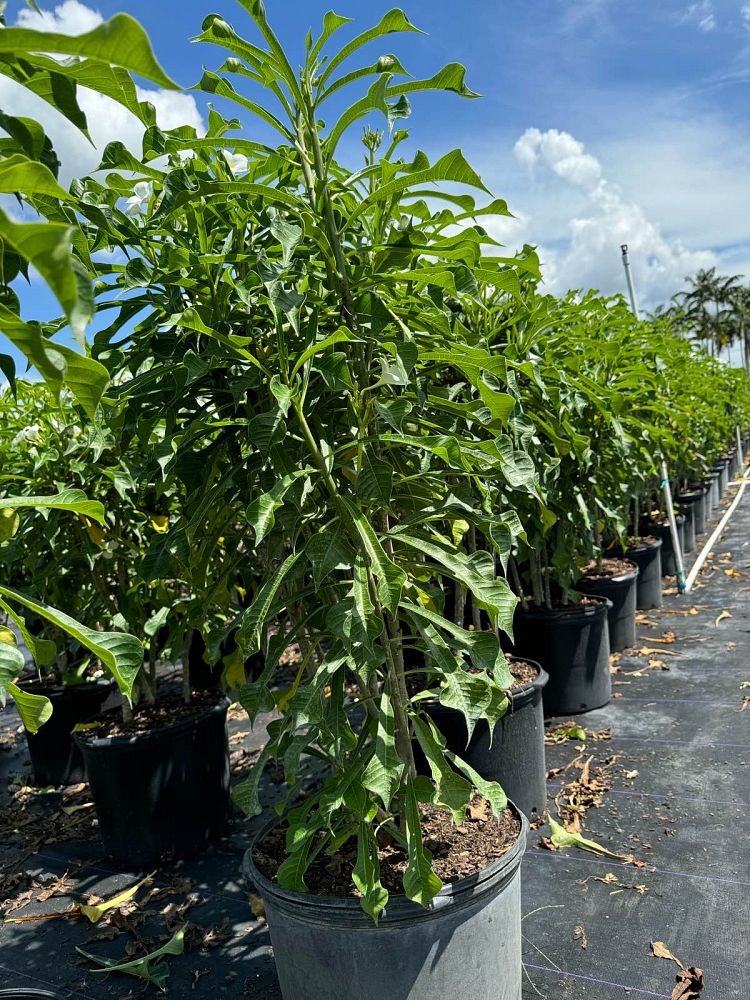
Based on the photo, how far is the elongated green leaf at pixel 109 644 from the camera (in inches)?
33.5

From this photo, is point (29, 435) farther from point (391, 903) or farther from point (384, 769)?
point (391, 903)

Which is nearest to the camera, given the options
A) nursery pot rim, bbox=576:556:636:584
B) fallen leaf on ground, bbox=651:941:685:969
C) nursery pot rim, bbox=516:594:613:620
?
fallen leaf on ground, bbox=651:941:685:969

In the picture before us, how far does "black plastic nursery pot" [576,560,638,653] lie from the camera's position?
432 centimetres

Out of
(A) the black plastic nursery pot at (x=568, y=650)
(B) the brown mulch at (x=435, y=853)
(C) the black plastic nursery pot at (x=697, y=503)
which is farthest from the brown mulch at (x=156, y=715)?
(C) the black plastic nursery pot at (x=697, y=503)

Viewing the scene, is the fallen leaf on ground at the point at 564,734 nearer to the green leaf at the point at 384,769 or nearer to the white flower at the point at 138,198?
the green leaf at the point at 384,769

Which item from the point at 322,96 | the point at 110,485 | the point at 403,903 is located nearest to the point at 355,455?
the point at 322,96

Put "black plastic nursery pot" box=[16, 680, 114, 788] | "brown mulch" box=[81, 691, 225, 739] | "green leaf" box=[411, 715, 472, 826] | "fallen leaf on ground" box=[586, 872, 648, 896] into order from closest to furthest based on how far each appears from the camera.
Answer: "green leaf" box=[411, 715, 472, 826], "fallen leaf on ground" box=[586, 872, 648, 896], "brown mulch" box=[81, 691, 225, 739], "black plastic nursery pot" box=[16, 680, 114, 788]

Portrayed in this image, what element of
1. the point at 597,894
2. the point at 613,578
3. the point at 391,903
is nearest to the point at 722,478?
the point at 613,578

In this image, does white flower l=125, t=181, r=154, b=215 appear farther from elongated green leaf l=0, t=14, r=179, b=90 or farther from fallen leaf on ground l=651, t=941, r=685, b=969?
fallen leaf on ground l=651, t=941, r=685, b=969

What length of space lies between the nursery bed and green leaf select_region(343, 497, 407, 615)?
4.08ft

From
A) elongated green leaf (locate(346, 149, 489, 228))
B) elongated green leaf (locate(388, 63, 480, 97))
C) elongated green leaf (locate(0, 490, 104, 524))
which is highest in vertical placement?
elongated green leaf (locate(388, 63, 480, 97))

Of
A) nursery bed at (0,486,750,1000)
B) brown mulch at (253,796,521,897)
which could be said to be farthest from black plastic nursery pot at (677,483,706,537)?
brown mulch at (253,796,521,897)

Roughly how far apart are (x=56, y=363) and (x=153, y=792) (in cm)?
251

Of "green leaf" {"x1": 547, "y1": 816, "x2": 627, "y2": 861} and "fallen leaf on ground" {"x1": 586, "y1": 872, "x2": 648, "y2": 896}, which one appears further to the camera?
"green leaf" {"x1": 547, "y1": 816, "x2": 627, "y2": 861}
